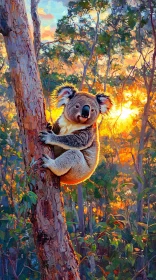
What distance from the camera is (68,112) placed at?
331 centimetres

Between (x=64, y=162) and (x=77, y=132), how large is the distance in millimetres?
402

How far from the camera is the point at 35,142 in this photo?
2553mm

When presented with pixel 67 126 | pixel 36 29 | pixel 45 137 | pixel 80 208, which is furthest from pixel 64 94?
pixel 80 208

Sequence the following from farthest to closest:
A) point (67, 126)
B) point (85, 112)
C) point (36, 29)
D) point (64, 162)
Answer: point (36, 29), point (67, 126), point (85, 112), point (64, 162)

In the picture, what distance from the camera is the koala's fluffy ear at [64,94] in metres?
3.29

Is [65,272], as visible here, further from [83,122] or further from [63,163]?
[83,122]

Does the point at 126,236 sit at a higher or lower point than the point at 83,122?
lower

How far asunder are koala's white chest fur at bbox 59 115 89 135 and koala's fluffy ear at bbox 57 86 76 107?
139mm

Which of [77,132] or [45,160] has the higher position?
[77,132]

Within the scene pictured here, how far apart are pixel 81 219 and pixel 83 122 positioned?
5.36 m

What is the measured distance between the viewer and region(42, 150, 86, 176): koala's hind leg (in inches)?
101

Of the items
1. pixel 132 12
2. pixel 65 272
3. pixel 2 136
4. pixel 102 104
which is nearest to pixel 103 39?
pixel 132 12

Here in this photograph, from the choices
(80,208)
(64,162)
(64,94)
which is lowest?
(80,208)

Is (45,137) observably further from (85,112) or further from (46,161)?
(85,112)
